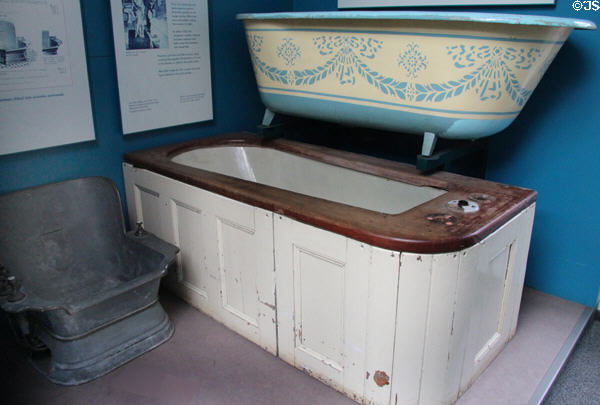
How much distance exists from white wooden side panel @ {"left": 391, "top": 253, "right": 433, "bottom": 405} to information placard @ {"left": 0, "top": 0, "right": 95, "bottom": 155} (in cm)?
131

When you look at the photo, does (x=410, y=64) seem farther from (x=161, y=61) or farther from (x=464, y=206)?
(x=161, y=61)

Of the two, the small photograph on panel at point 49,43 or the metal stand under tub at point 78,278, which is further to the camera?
the small photograph on panel at point 49,43

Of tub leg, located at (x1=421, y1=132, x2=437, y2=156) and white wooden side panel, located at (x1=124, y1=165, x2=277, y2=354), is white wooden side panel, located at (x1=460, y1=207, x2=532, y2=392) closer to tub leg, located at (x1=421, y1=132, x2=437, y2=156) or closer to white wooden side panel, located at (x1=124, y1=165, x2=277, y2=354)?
tub leg, located at (x1=421, y1=132, x2=437, y2=156)

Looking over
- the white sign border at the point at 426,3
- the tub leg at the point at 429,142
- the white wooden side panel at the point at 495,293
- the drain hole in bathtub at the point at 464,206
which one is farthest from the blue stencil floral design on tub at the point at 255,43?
the white wooden side panel at the point at 495,293

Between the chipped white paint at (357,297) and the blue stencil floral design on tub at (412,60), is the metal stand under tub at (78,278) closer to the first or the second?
the chipped white paint at (357,297)

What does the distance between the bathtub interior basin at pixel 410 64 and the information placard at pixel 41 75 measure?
2.18 feet

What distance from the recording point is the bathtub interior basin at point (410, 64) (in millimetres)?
1463

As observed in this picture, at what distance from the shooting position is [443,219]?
131 centimetres

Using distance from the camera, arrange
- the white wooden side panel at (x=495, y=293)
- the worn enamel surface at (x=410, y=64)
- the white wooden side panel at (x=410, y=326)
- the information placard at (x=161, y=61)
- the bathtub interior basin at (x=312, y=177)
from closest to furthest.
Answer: the white wooden side panel at (x=410, y=326), the white wooden side panel at (x=495, y=293), the worn enamel surface at (x=410, y=64), the bathtub interior basin at (x=312, y=177), the information placard at (x=161, y=61)

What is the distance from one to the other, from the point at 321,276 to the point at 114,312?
2.18ft

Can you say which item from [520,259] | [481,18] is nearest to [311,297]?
[520,259]

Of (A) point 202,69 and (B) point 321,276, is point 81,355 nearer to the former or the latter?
(B) point 321,276

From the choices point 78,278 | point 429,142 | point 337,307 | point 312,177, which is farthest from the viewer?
point 312,177

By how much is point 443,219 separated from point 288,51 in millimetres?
967
